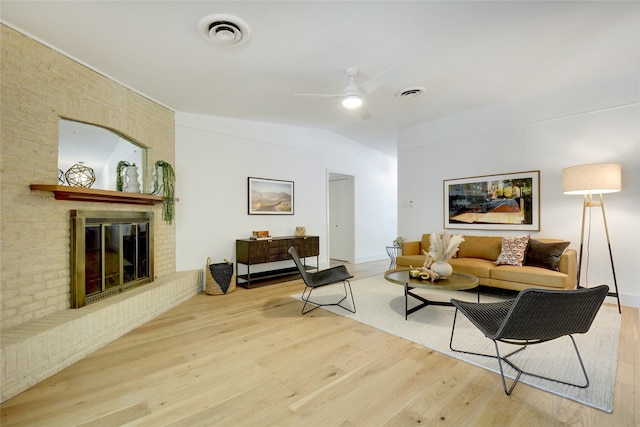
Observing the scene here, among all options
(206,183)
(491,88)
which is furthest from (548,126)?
(206,183)

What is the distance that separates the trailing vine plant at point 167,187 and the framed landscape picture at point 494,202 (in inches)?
182

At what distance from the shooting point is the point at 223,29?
2.41m

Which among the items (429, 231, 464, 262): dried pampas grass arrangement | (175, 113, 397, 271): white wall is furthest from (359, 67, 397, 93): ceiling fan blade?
(175, 113, 397, 271): white wall

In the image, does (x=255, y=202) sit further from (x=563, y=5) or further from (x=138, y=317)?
(x=563, y=5)

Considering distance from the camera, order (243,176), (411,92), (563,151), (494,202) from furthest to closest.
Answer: (243,176) → (494,202) → (563,151) → (411,92)

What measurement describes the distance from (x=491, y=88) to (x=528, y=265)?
2475 millimetres

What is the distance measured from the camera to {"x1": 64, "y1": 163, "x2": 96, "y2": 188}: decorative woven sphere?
290 centimetres

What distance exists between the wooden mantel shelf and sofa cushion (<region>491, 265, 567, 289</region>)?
Result: 15.0 feet

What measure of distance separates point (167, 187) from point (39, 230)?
166 centimetres

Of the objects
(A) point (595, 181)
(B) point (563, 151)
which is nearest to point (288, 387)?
(A) point (595, 181)

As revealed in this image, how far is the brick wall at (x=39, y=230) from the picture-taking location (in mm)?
2115

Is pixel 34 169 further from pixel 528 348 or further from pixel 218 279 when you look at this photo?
pixel 528 348

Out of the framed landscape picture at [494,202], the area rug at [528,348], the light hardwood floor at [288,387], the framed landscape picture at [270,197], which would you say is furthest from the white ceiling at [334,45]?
the light hardwood floor at [288,387]

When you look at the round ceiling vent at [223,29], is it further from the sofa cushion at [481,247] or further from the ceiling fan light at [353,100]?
the sofa cushion at [481,247]
